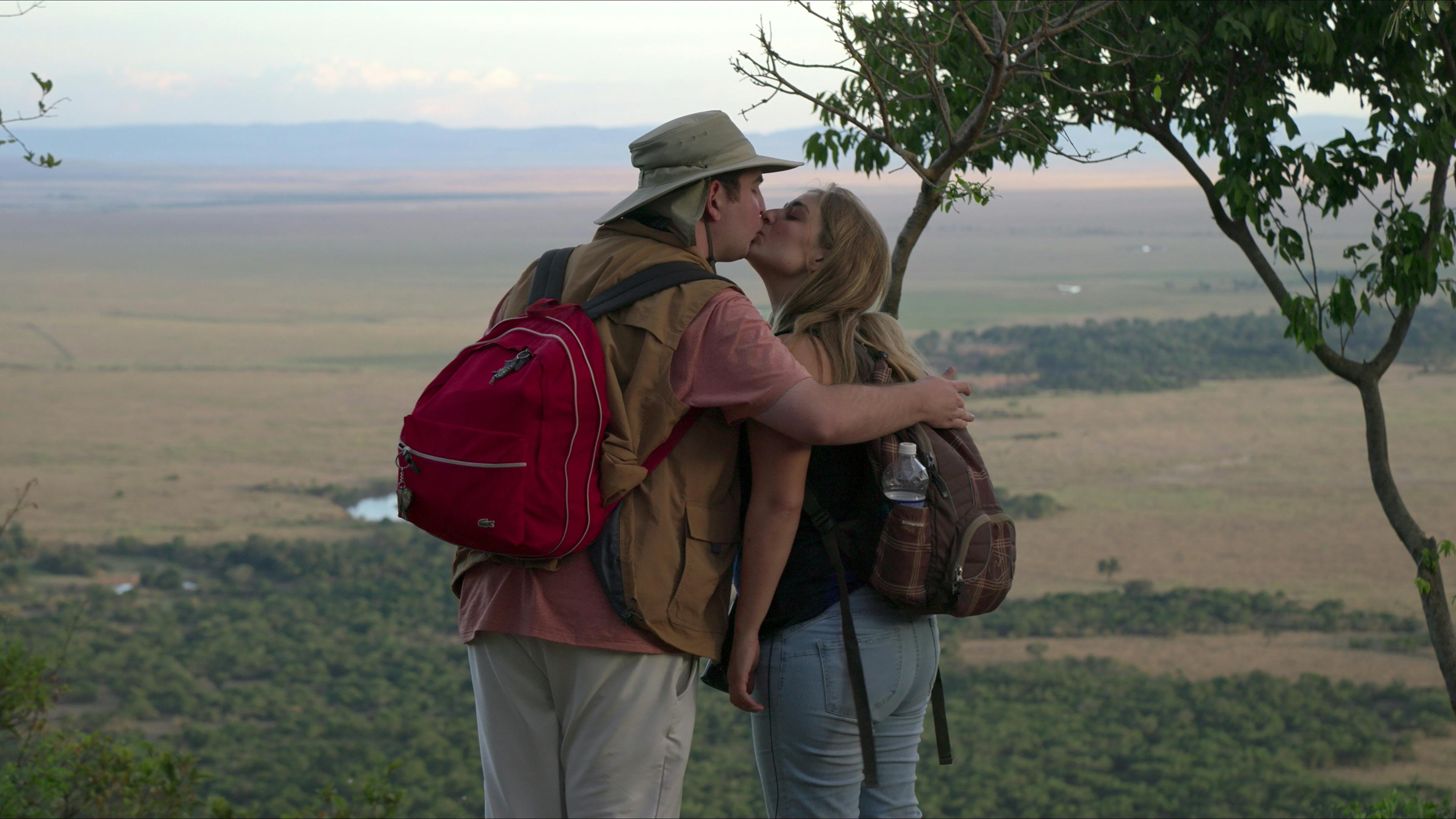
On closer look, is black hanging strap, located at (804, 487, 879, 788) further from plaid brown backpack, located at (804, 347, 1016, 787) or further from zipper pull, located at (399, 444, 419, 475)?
zipper pull, located at (399, 444, 419, 475)

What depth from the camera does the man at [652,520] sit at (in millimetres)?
1927

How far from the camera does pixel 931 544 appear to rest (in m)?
2.02

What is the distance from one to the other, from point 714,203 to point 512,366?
Answer: 452mm

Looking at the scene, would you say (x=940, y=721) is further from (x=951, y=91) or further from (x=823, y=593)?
(x=951, y=91)

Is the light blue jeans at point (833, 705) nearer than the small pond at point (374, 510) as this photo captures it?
Yes

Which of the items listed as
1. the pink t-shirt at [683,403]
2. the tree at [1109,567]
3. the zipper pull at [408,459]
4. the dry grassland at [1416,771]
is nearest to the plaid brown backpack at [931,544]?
the pink t-shirt at [683,403]

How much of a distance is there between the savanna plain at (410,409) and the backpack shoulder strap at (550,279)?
18.8 ft

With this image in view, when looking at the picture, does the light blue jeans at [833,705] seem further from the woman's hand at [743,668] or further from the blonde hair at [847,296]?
the blonde hair at [847,296]

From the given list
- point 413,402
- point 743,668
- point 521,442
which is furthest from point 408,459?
point 413,402

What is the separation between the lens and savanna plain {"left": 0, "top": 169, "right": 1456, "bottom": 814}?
1326 inches

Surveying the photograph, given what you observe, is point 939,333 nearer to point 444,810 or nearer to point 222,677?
point 222,677

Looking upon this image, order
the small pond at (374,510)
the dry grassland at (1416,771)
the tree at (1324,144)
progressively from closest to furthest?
the tree at (1324,144)
the dry grassland at (1416,771)
the small pond at (374,510)

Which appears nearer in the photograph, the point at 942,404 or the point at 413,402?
the point at 942,404

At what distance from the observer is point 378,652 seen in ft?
125
